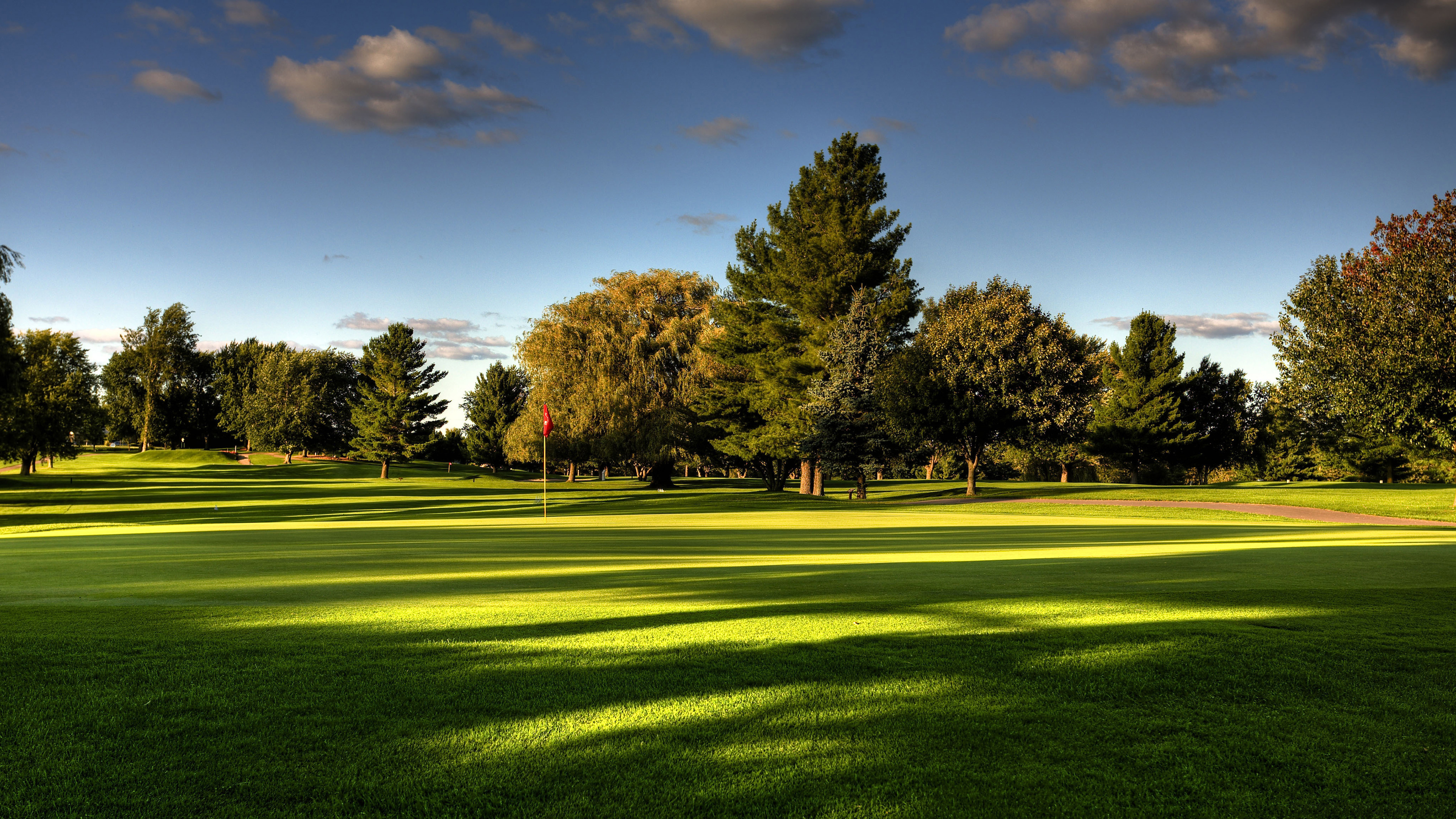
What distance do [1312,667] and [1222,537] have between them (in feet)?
50.6

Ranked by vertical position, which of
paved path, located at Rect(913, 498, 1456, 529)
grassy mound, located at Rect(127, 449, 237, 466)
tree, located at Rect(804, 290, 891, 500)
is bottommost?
paved path, located at Rect(913, 498, 1456, 529)

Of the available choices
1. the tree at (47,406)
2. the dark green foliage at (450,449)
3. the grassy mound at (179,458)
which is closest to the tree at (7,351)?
the tree at (47,406)


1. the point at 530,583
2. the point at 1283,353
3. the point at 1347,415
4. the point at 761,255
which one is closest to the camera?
the point at 530,583

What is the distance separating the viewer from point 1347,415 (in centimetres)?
3562

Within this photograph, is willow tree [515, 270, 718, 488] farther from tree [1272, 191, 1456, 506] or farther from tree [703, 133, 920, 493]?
tree [1272, 191, 1456, 506]

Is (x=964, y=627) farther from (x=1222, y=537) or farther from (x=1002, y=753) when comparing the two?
(x=1222, y=537)

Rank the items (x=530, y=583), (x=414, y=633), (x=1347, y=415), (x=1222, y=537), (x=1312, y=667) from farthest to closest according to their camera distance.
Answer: (x=1347, y=415)
(x=1222, y=537)
(x=530, y=583)
(x=414, y=633)
(x=1312, y=667)

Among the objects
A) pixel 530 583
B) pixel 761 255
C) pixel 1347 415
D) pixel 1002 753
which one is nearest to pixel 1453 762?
pixel 1002 753

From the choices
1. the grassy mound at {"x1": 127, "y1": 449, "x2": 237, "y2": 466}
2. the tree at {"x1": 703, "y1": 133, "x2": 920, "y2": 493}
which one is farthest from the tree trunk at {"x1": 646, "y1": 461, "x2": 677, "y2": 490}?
the grassy mound at {"x1": 127, "y1": 449, "x2": 237, "y2": 466}

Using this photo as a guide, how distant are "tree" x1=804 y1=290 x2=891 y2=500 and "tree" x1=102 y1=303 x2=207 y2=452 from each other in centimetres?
8360

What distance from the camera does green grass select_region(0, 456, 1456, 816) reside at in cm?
395

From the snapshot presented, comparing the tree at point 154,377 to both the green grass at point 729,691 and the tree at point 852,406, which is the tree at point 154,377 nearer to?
the tree at point 852,406

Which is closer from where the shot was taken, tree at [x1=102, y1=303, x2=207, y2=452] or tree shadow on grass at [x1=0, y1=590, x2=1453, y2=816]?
tree shadow on grass at [x1=0, y1=590, x2=1453, y2=816]

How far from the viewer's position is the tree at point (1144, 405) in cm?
7006
